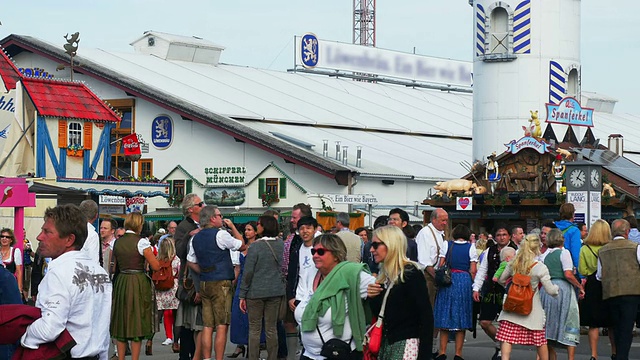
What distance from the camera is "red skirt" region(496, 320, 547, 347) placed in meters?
12.8

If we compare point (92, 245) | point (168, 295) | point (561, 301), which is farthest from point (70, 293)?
point (168, 295)

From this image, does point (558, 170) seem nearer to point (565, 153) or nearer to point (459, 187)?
point (565, 153)

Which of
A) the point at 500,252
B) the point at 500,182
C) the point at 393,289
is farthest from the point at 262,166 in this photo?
the point at 393,289

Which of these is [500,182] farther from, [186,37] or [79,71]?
[186,37]

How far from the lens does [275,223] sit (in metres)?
13.7

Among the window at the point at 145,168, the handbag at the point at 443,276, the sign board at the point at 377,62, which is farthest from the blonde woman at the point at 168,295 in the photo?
the sign board at the point at 377,62

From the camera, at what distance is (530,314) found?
42.0 feet

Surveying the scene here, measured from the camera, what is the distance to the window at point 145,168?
1762 inches

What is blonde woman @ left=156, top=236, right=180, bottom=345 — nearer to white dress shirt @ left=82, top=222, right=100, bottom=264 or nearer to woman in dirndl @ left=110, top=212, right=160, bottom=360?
woman in dirndl @ left=110, top=212, right=160, bottom=360

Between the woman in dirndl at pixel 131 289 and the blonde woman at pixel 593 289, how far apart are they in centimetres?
543

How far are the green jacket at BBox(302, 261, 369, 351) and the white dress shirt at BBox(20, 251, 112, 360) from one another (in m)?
1.78

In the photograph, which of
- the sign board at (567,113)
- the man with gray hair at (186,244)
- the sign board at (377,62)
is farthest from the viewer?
the sign board at (377,62)

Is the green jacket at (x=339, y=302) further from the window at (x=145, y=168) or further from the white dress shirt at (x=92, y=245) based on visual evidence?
the window at (x=145, y=168)

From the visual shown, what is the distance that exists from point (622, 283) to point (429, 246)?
2.31 metres
